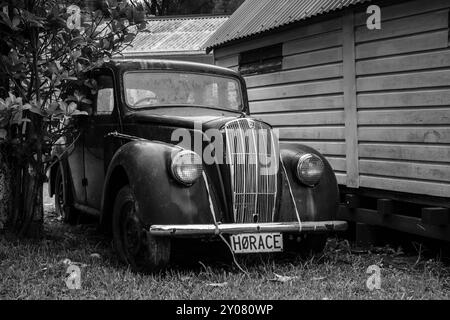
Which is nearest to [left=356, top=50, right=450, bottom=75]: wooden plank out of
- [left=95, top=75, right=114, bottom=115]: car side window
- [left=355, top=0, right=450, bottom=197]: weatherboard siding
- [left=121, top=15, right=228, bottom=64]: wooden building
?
[left=355, top=0, right=450, bottom=197]: weatherboard siding

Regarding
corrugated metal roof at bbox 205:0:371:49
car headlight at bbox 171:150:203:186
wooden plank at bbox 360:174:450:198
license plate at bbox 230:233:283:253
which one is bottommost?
license plate at bbox 230:233:283:253

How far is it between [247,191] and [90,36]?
89.7 inches

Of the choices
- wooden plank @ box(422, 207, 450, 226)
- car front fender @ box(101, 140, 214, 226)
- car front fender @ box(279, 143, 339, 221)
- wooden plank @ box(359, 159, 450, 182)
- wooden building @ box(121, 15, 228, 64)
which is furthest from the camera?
wooden building @ box(121, 15, 228, 64)

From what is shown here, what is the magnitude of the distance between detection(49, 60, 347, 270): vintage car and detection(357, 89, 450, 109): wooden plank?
3.85 feet

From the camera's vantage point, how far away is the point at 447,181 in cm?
466

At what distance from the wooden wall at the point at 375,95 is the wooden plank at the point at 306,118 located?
1cm

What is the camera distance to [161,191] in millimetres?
3844

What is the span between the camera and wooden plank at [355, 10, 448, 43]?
4.74 meters

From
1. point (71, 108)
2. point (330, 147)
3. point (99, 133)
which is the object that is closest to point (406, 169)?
point (330, 147)

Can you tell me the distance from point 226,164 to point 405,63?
2.17 meters

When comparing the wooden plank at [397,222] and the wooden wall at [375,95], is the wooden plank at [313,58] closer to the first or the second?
the wooden wall at [375,95]

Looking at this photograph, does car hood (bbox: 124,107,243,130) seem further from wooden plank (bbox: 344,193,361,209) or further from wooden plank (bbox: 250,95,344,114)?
wooden plank (bbox: 344,193,361,209)

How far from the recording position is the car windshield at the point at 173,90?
Answer: 4.89 meters
